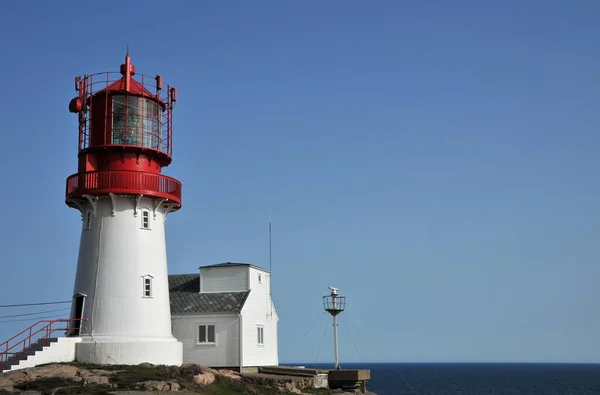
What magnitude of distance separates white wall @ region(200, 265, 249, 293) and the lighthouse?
7183mm

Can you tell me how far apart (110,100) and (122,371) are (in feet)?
41.9

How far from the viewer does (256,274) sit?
4419cm

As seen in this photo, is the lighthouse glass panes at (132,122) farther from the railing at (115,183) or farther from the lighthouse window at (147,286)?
the lighthouse window at (147,286)

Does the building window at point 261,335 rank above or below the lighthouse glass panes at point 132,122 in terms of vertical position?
below

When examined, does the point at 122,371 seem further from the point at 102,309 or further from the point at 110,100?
the point at 110,100

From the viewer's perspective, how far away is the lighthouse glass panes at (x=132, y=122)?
3538cm

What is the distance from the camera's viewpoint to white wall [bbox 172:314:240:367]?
4128cm

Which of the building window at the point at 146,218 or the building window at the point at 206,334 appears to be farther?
the building window at the point at 206,334

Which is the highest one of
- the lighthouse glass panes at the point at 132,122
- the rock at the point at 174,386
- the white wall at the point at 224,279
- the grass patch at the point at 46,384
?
the lighthouse glass panes at the point at 132,122

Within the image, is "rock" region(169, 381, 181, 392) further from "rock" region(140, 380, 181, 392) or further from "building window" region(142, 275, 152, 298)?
"building window" region(142, 275, 152, 298)

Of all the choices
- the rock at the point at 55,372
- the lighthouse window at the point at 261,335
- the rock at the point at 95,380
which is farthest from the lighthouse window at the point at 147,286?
the lighthouse window at the point at 261,335

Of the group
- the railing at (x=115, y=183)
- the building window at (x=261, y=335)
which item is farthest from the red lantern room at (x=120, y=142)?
the building window at (x=261, y=335)

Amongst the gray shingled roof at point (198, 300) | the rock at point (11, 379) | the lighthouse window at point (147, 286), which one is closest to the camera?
the rock at point (11, 379)

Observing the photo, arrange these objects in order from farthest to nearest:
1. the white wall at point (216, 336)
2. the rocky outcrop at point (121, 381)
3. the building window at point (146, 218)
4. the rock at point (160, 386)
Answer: the white wall at point (216, 336) → the building window at point (146, 218) → the rock at point (160, 386) → the rocky outcrop at point (121, 381)
